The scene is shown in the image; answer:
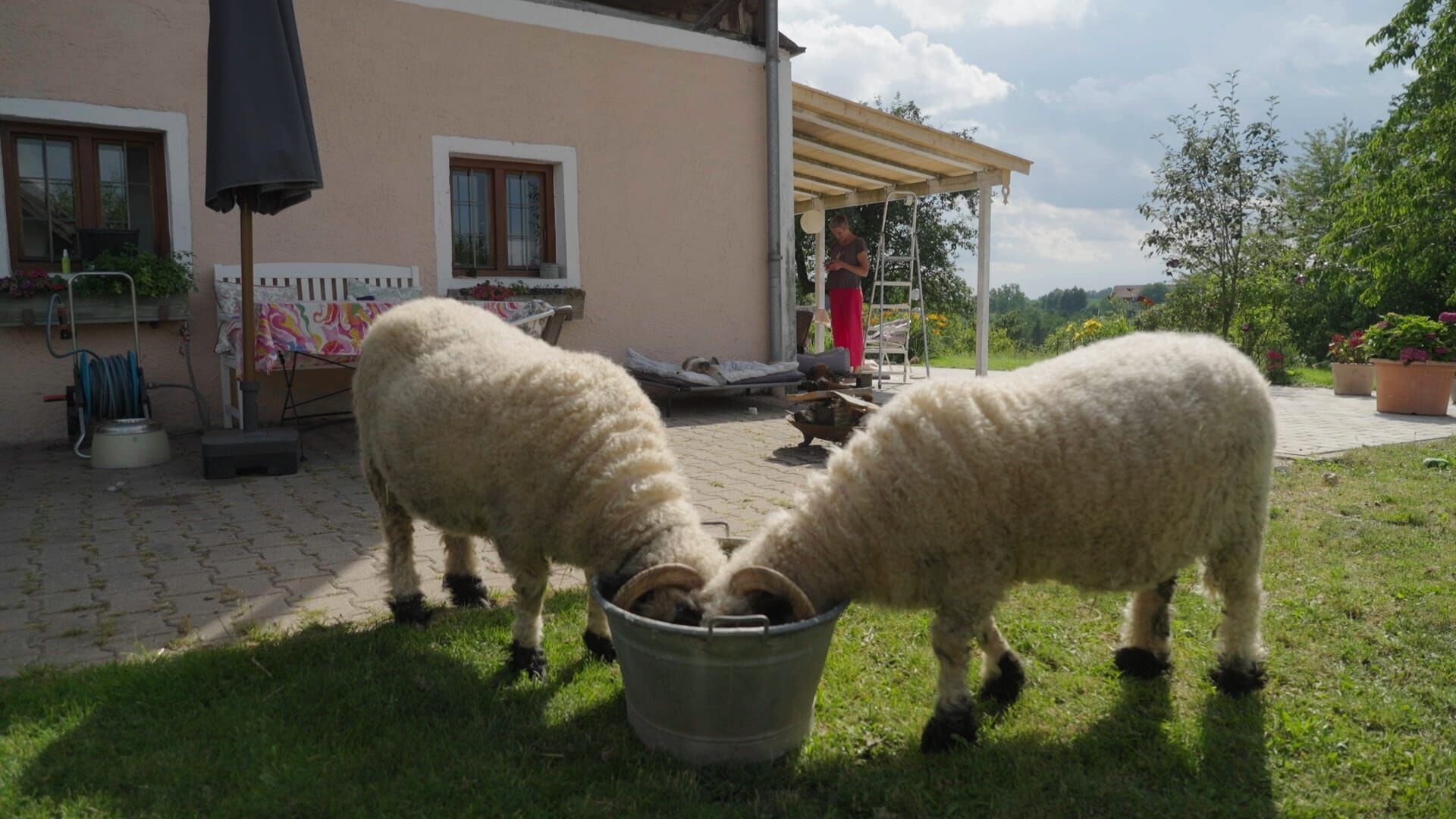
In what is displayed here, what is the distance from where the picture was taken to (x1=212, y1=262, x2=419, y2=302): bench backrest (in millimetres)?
7730

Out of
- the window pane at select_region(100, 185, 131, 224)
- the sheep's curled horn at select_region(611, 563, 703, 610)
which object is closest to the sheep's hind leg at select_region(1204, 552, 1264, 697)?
the sheep's curled horn at select_region(611, 563, 703, 610)

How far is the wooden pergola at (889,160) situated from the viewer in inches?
431

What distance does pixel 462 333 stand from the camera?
369 cm

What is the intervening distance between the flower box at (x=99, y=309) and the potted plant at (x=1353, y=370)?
526 inches

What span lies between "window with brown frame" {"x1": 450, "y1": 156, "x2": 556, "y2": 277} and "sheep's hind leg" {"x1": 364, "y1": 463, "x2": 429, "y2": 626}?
18.3ft

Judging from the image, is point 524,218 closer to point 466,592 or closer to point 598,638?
point 466,592

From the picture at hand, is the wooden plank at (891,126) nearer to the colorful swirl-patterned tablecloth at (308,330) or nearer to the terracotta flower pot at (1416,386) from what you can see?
the terracotta flower pot at (1416,386)

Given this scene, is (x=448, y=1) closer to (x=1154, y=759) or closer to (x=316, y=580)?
(x=316, y=580)

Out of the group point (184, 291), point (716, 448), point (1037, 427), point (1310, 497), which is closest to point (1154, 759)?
point (1037, 427)

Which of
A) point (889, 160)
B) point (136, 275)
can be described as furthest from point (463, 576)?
point (889, 160)

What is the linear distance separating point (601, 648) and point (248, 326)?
4028 millimetres

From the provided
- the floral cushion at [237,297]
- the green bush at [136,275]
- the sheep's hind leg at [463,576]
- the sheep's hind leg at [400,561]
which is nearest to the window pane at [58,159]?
the green bush at [136,275]

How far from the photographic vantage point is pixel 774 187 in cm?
1067

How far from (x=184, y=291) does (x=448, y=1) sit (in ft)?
12.2
